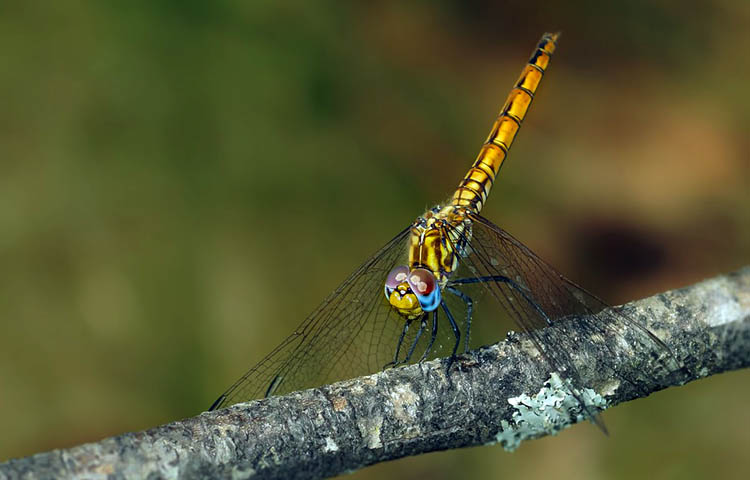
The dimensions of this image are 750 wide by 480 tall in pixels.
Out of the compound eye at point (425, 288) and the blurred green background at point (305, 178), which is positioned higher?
the blurred green background at point (305, 178)

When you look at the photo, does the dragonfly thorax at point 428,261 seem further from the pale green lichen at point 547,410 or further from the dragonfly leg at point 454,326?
the pale green lichen at point 547,410

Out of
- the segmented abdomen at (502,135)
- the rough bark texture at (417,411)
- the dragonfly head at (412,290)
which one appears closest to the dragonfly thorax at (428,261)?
the dragonfly head at (412,290)

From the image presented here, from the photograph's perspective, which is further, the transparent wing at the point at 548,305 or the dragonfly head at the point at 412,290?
the dragonfly head at the point at 412,290

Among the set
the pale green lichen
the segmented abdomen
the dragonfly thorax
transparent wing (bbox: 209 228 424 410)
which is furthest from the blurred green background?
the pale green lichen

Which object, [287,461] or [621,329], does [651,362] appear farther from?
[287,461]

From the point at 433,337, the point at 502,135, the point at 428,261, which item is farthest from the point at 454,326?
the point at 502,135

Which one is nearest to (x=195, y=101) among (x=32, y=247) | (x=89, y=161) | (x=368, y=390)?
(x=89, y=161)

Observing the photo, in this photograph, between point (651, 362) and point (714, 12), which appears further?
point (714, 12)
